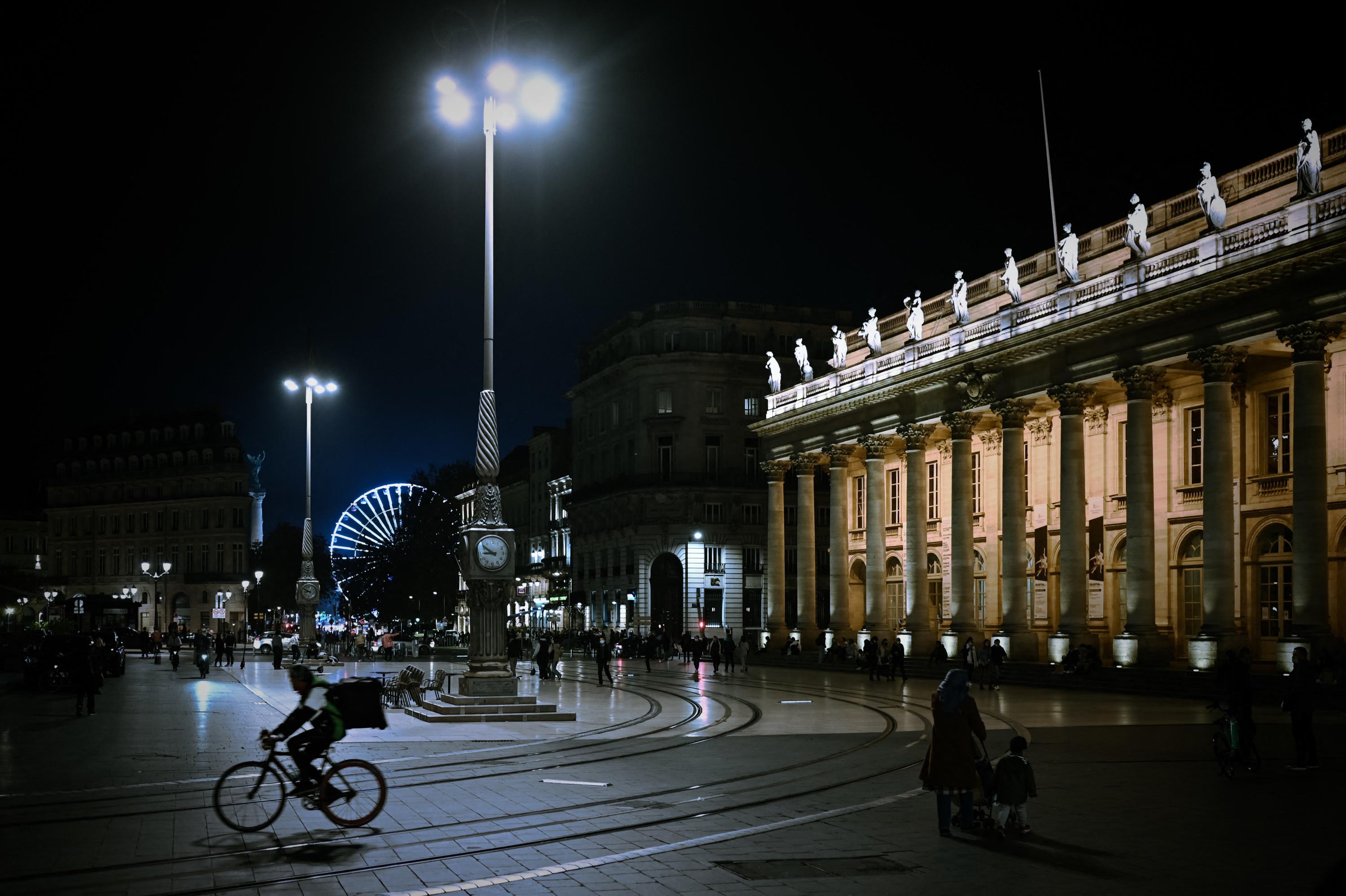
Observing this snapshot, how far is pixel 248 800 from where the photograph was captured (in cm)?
1371

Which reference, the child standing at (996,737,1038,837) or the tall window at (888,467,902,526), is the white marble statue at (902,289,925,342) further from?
the child standing at (996,737,1038,837)

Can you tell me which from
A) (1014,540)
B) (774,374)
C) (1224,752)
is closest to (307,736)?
(1224,752)

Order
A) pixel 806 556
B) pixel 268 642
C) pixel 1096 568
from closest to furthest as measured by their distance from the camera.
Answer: pixel 1096 568 → pixel 806 556 → pixel 268 642

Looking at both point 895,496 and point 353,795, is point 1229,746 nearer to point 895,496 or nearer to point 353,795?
point 353,795

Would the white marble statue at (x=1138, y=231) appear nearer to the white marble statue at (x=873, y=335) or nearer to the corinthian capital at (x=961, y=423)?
the corinthian capital at (x=961, y=423)

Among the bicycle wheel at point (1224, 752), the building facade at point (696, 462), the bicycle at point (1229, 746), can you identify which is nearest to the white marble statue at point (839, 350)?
the building facade at point (696, 462)

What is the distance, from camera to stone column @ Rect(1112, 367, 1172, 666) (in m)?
41.1

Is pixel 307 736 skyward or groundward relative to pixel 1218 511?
groundward

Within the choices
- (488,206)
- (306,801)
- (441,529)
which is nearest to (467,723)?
(488,206)

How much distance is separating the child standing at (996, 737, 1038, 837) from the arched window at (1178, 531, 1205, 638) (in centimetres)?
3511

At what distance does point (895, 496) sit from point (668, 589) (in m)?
26.6

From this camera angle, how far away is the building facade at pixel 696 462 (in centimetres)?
8625

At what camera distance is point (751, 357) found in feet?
287

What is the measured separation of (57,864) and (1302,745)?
16.3 metres
